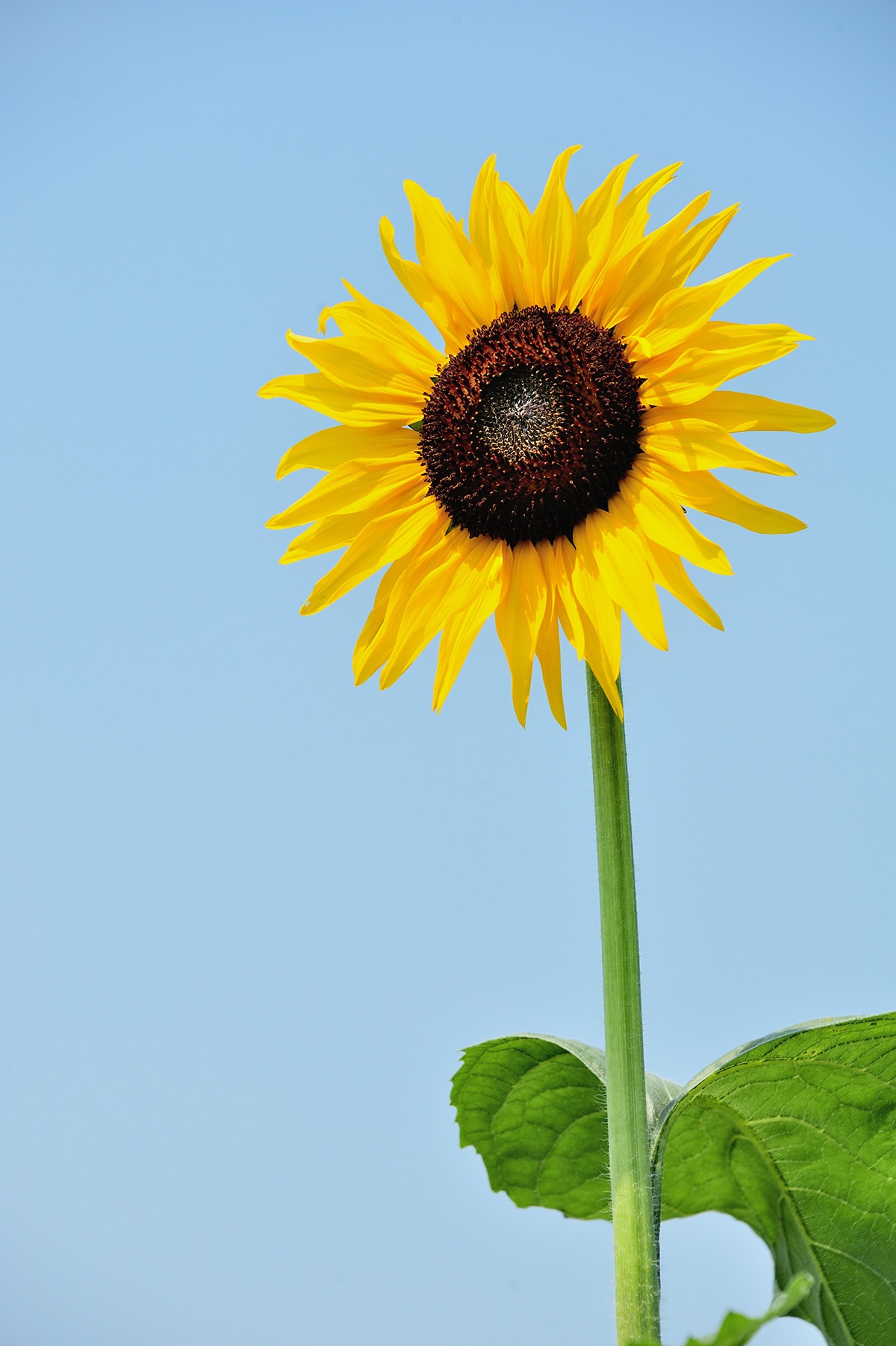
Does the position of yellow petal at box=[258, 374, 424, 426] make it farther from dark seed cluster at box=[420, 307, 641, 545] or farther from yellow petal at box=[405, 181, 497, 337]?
yellow petal at box=[405, 181, 497, 337]

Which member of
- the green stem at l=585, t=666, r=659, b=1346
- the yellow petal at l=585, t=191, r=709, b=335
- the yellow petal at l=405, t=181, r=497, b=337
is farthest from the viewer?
the yellow petal at l=405, t=181, r=497, b=337

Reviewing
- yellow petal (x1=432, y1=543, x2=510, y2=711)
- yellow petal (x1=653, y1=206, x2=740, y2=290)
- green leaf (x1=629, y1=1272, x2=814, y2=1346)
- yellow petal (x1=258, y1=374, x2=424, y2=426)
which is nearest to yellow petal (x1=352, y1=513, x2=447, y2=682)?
yellow petal (x1=432, y1=543, x2=510, y2=711)

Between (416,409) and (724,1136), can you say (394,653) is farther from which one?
(724,1136)

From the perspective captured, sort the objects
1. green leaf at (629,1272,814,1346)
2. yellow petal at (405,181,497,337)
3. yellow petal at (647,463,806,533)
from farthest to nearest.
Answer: yellow petal at (405,181,497,337) < yellow petal at (647,463,806,533) < green leaf at (629,1272,814,1346)

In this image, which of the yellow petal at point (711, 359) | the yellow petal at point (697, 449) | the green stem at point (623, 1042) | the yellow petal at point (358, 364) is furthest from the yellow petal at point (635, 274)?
the green stem at point (623, 1042)

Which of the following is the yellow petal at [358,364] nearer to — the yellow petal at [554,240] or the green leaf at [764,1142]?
the yellow petal at [554,240]

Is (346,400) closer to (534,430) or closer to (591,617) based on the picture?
(534,430)
